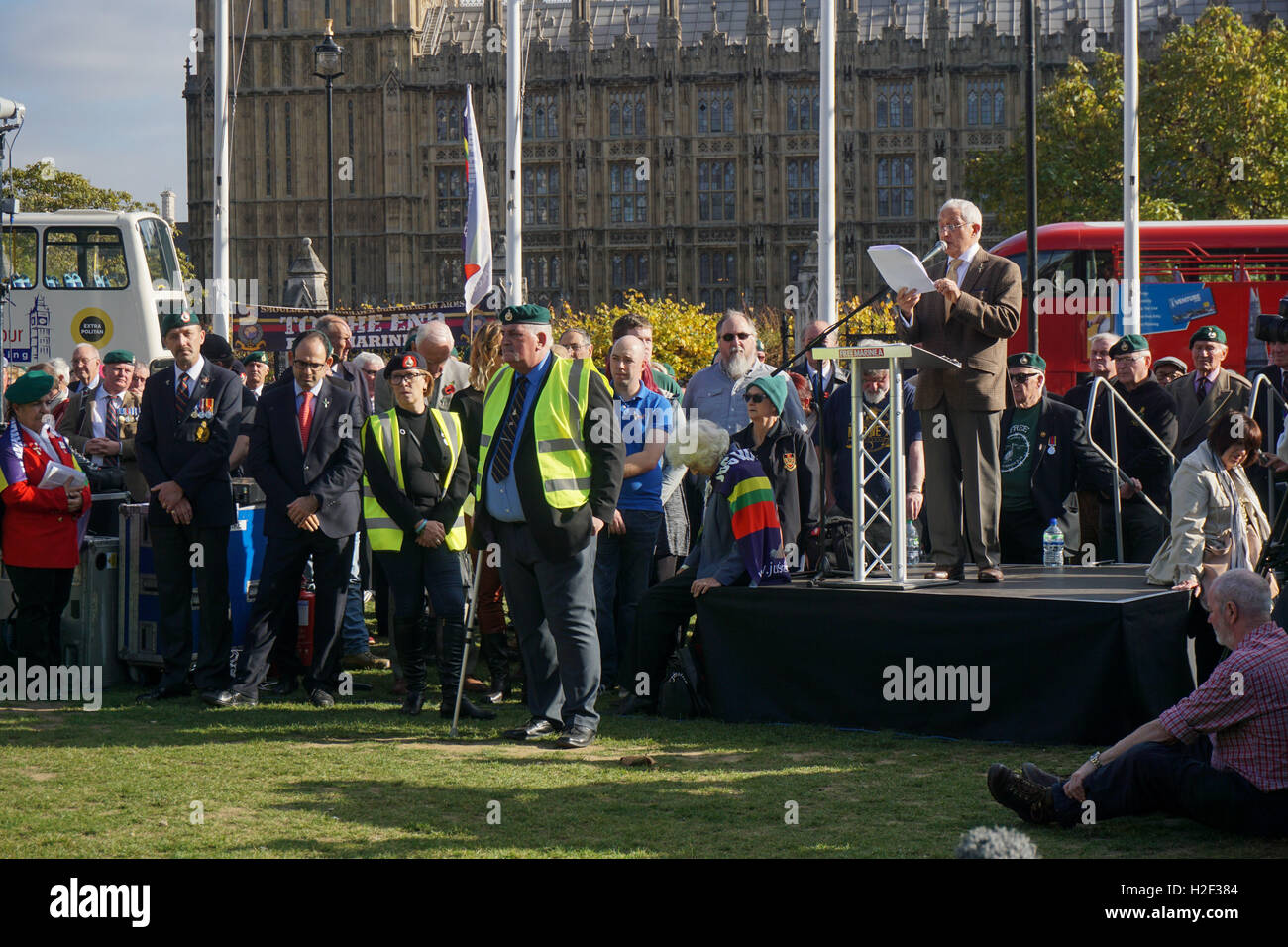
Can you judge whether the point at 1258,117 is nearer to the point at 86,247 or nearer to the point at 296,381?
the point at 86,247

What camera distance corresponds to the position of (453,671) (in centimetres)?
794

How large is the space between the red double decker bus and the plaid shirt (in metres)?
16.0

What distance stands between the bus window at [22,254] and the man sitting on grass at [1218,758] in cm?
1980

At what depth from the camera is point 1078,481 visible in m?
9.34

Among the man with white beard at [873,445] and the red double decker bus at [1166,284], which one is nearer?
the man with white beard at [873,445]

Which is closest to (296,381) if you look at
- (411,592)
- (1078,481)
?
(411,592)

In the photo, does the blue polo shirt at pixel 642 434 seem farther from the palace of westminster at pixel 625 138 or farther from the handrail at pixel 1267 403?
the palace of westminster at pixel 625 138

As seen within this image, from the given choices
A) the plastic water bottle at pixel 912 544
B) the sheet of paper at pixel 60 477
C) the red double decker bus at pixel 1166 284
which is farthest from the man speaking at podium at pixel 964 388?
the red double decker bus at pixel 1166 284

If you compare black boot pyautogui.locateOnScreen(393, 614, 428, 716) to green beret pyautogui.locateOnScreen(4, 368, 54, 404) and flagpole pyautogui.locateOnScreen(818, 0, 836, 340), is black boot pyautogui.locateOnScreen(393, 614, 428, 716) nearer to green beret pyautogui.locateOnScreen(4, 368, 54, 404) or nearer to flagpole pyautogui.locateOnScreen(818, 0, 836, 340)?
green beret pyautogui.locateOnScreen(4, 368, 54, 404)

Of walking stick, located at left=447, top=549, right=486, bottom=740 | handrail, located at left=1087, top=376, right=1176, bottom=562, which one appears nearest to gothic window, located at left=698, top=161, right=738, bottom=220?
handrail, located at left=1087, top=376, right=1176, bottom=562

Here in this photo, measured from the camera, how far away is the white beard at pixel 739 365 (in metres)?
9.35

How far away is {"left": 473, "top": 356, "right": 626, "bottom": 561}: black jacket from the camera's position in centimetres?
702

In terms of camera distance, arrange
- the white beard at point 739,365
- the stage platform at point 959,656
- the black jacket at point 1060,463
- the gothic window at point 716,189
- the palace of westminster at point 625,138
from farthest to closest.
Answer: the gothic window at point 716,189
the palace of westminster at point 625,138
the white beard at point 739,365
the black jacket at point 1060,463
the stage platform at point 959,656

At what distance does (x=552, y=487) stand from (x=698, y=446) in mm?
1441
